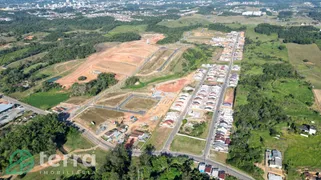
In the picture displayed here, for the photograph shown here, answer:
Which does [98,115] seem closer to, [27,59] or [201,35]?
[27,59]

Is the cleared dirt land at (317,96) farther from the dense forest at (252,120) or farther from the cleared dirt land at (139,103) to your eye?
the cleared dirt land at (139,103)

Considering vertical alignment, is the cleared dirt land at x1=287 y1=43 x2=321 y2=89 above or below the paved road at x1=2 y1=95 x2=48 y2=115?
below

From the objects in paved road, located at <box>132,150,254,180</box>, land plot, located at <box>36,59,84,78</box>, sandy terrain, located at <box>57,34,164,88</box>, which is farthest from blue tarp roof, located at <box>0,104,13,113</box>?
paved road, located at <box>132,150,254,180</box>

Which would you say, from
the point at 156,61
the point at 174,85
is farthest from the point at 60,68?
the point at 174,85

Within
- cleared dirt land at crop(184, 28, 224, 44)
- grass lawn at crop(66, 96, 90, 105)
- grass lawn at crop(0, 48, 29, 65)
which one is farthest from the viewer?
cleared dirt land at crop(184, 28, 224, 44)

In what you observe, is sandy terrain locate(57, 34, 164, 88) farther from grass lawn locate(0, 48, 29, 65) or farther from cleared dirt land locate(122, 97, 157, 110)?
grass lawn locate(0, 48, 29, 65)

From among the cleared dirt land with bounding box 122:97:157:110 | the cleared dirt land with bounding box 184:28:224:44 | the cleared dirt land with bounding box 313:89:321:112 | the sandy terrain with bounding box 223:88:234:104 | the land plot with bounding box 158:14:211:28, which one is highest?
the land plot with bounding box 158:14:211:28

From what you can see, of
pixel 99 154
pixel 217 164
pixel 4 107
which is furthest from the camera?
pixel 4 107
